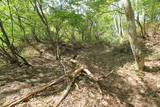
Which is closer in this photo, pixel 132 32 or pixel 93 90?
pixel 93 90

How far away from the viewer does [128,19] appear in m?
4.87

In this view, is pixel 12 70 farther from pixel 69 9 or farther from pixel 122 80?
pixel 122 80

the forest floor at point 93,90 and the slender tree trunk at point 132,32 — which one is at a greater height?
the slender tree trunk at point 132,32

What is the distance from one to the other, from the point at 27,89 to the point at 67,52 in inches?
288

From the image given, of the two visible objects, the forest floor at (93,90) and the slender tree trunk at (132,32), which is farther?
the slender tree trunk at (132,32)

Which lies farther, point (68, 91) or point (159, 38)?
point (159, 38)

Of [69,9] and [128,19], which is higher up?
[69,9]

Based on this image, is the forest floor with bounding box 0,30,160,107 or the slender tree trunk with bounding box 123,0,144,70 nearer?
the forest floor with bounding box 0,30,160,107

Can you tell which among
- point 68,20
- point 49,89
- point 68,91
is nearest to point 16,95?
point 49,89

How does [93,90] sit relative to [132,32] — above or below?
below

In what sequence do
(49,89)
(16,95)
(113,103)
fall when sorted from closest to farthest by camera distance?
(113,103), (16,95), (49,89)

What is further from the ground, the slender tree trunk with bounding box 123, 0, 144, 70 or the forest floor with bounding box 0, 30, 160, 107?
the slender tree trunk with bounding box 123, 0, 144, 70

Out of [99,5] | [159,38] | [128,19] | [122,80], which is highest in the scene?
[99,5]

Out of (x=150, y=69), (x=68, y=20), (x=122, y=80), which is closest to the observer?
(x=122, y=80)
